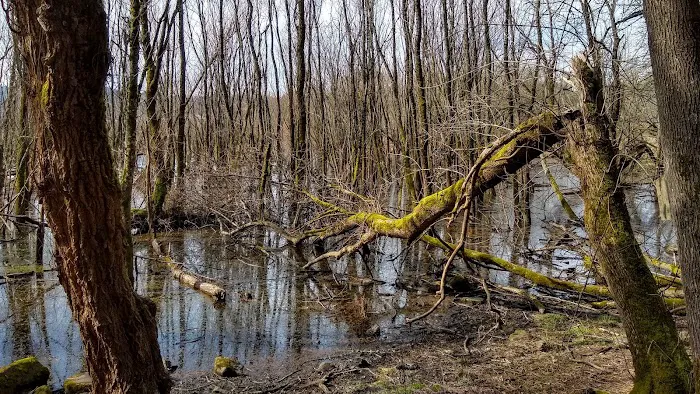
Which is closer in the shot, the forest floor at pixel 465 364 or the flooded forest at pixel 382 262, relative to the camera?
the flooded forest at pixel 382 262

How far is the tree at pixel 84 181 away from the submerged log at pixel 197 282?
4665mm

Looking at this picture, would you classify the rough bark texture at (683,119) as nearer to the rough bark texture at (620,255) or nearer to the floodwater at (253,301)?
the rough bark texture at (620,255)

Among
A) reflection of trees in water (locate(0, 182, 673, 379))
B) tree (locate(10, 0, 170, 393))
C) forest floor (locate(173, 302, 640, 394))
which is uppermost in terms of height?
tree (locate(10, 0, 170, 393))

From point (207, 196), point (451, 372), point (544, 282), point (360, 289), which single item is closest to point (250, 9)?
point (207, 196)

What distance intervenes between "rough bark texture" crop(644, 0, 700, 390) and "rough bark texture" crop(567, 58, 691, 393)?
774mm

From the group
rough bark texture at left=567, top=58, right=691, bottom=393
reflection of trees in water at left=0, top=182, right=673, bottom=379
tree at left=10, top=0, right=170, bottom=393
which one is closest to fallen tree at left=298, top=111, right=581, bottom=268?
rough bark texture at left=567, top=58, right=691, bottom=393

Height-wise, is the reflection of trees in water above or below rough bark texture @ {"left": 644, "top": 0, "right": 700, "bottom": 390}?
below

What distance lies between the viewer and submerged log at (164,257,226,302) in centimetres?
846

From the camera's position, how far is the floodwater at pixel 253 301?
6.44 m

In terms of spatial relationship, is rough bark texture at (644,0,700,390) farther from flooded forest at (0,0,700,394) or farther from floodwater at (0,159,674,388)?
floodwater at (0,159,674,388)

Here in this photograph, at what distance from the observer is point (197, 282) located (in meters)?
9.05

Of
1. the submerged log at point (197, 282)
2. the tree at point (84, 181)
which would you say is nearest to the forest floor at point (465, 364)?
the tree at point (84, 181)

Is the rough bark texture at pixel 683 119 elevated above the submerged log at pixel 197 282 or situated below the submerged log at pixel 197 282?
above

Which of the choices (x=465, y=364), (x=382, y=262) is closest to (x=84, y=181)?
(x=465, y=364)
